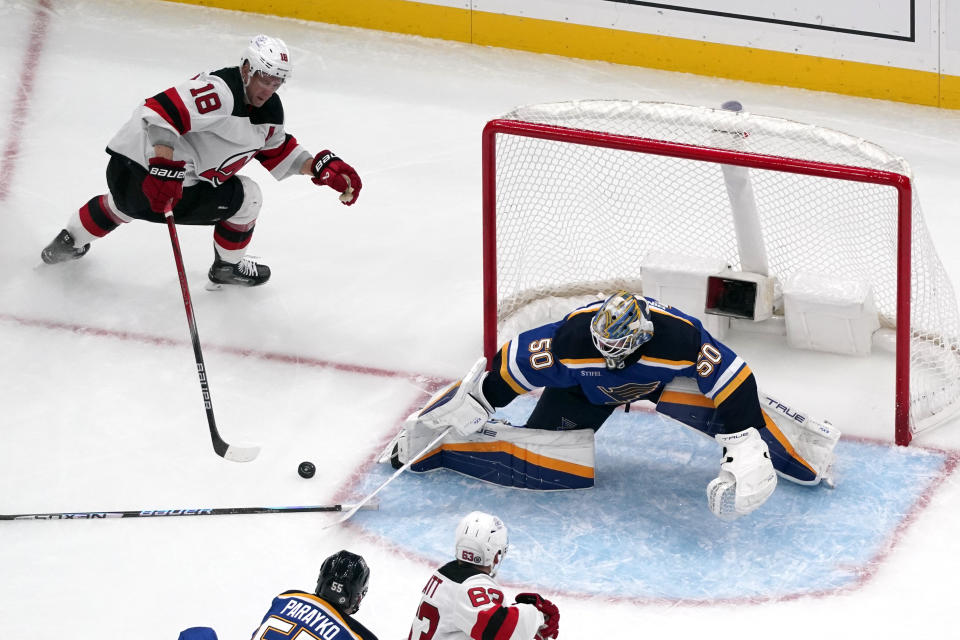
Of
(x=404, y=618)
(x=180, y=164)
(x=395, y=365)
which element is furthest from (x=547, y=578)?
(x=180, y=164)

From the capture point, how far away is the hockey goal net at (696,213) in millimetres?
4457

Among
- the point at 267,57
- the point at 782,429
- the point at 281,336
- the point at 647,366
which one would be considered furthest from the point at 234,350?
the point at 782,429

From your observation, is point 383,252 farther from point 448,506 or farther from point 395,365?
point 448,506

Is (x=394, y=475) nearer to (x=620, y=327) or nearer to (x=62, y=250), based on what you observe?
(x=620, y=327)

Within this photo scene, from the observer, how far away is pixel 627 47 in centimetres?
678

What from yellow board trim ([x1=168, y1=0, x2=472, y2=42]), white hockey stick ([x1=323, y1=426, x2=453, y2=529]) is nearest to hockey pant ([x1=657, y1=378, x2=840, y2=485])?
white hockey stick ([x1=323, y1=426, x2=453, y2=529])

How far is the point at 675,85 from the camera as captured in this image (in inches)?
263

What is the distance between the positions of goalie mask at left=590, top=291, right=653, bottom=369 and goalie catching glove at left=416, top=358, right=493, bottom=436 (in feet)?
1.37

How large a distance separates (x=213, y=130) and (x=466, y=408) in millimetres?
1197

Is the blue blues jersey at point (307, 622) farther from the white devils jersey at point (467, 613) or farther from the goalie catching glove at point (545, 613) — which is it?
the goalie catching glove at point (545, 613)

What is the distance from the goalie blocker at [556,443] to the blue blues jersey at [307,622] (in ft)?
3.85

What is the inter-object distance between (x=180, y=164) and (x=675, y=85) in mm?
2544

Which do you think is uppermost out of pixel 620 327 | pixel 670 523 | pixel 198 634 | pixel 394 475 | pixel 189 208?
pixel 189 208

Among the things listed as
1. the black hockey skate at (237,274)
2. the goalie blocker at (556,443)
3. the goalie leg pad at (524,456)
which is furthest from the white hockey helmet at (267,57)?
the goalie leg pad at (524,456)
